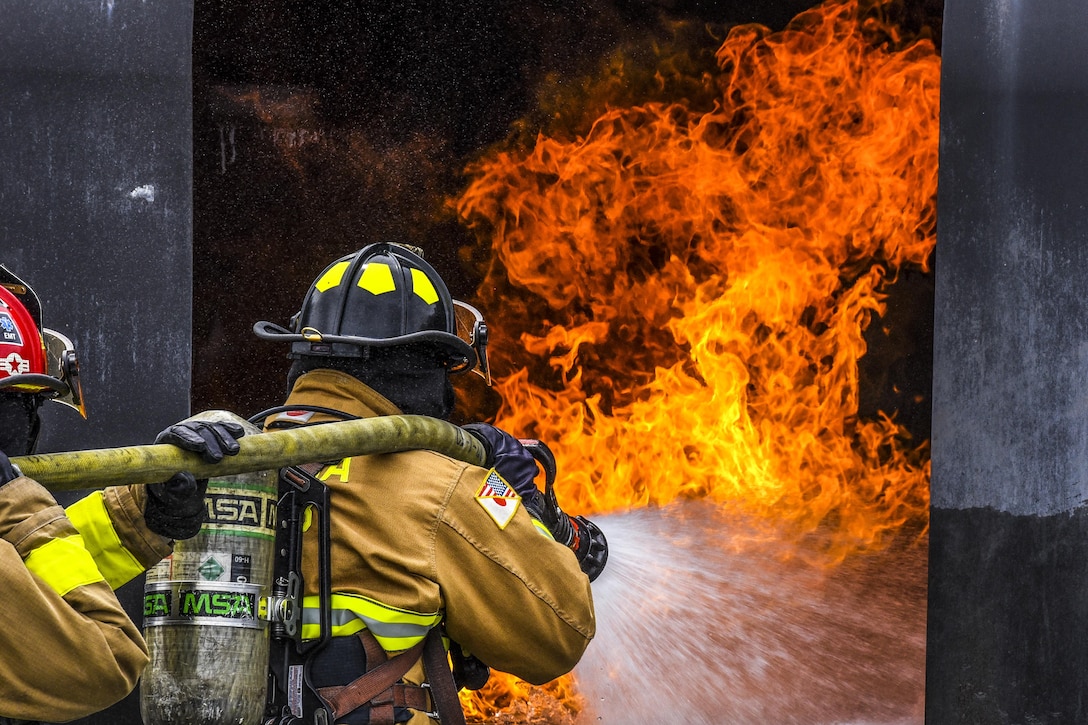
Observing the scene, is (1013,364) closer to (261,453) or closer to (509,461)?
(509,461)

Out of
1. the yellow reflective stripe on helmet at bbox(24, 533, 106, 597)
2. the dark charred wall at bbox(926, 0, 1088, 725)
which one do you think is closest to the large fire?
the dark charred wall at bbox(926, 0, 1088, 725)

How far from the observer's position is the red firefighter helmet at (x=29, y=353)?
283 centimetres

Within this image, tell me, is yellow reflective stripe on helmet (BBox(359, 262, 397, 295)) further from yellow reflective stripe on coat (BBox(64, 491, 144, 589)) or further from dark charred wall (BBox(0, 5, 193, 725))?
dark charred wall (BBox(0, 5, 193, 725))

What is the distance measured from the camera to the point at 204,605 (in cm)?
261

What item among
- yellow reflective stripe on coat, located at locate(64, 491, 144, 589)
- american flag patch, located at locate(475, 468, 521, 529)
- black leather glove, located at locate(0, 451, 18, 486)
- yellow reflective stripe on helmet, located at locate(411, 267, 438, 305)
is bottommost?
yellow reflective stripe on coat, located at locate(64, 491, 144, 589)

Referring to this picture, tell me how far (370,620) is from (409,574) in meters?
0.14

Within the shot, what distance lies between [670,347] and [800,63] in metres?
1.75

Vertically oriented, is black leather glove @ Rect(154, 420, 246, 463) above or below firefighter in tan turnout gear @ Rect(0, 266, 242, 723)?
above

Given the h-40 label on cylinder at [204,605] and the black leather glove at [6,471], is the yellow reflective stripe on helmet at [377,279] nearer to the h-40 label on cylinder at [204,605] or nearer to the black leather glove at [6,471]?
the h-40 label on cylinder at [204,605]

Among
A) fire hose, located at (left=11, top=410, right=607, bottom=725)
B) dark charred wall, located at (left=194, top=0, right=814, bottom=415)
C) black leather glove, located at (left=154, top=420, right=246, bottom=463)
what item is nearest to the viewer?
black leather glove, located at (left=154, top=420, right=246, bottom=463)

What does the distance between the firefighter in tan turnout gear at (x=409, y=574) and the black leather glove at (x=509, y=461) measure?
280 mm

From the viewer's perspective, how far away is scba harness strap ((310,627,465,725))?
2.77 m

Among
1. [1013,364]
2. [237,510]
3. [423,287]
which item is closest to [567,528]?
[423,287]

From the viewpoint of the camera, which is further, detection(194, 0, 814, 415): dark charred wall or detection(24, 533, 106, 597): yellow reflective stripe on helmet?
detection(194, 0, 814, 415): dark charred wall
